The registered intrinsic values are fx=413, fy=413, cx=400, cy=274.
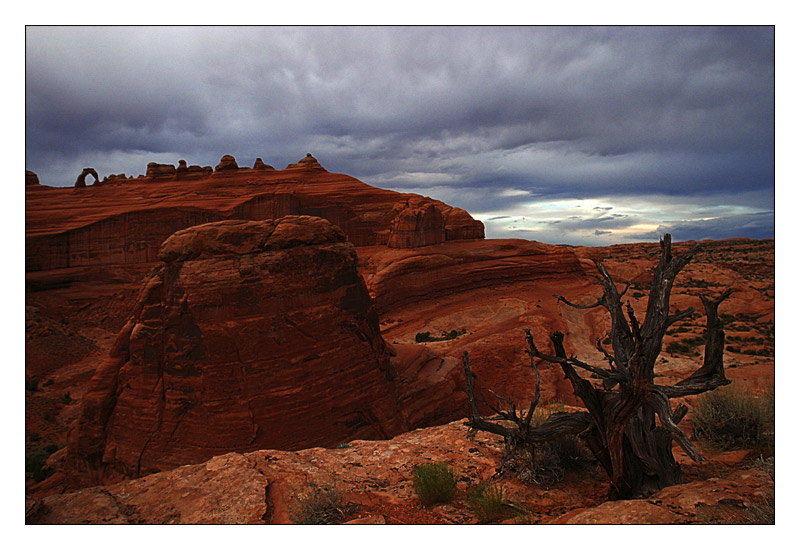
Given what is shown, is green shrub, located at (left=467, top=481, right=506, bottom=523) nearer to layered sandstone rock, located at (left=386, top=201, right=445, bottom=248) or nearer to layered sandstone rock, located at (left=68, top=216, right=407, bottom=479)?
layered sandstone rock, located at (left=68, top=216, right=407, bottom=479)

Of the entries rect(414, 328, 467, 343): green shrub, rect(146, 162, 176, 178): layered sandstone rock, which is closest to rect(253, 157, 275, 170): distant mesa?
rect(146, 162, 176, 178): layered sandstone rock

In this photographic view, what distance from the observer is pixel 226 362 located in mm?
9539

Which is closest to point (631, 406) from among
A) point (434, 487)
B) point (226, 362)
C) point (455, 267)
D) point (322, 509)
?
point (434, 487)

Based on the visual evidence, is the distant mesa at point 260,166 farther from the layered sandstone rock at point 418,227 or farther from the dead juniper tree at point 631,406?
the dead juniper tree at point 631,406

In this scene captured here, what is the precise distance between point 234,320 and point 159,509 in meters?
4.50

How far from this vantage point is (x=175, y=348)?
31.8ft

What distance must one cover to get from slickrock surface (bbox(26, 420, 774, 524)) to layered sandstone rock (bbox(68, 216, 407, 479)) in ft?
8.77

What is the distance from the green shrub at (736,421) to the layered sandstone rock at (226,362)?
24.1 ft

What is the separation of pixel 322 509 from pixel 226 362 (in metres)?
5.64

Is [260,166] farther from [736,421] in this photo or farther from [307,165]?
[736,421]

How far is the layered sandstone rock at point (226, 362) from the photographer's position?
9.52m

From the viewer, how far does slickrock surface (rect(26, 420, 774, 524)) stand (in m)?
4.34

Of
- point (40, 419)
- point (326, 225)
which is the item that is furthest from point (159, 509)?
point (40, 419)

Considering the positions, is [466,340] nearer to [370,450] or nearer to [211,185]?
[370,450]
